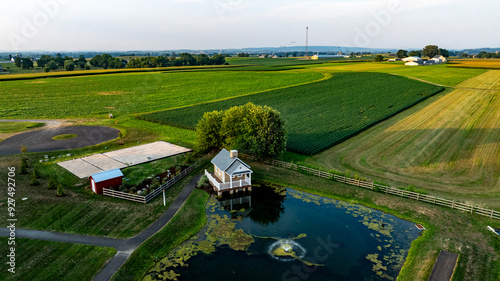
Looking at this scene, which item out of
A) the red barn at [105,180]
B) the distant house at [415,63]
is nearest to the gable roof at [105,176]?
the red barn at [105,180]

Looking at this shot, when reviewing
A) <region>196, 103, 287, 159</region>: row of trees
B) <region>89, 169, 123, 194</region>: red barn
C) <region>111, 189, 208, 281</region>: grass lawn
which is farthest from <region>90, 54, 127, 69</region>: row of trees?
<region>111, 189, 208, 281</region>: grass lawn

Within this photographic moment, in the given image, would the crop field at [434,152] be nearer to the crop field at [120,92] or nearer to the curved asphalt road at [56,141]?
the curved asphalt road at [56,141]

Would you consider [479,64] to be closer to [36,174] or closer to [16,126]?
[36,174]

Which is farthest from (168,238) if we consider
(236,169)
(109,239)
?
(236,169)

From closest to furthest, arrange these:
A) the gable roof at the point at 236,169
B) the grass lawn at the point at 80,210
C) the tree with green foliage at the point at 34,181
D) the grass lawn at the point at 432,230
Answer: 1. the grass lawn at the point at 432,230
2. the grass lawn at the point at 80,210
3. the gable roof at the point at 236,169
4. the tree with green foliage at the point at 34,181

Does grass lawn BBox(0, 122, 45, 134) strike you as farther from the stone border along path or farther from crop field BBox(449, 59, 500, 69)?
crop field BBox(449, 59, 500, 69)

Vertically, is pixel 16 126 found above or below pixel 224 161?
above
